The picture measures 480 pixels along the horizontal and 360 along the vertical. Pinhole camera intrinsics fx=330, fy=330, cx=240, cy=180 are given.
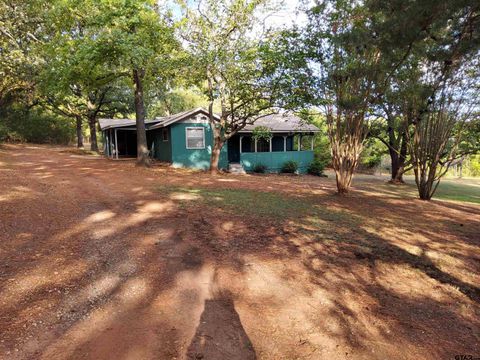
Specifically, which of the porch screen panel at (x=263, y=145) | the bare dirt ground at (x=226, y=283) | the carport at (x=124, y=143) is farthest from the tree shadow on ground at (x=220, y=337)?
the carport at (x=124, y=143)

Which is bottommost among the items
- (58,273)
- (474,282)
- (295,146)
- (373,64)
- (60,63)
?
(474,282)

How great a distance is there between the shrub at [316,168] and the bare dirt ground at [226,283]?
597 inches

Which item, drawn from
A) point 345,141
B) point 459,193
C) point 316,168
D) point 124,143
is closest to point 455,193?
point 459,193

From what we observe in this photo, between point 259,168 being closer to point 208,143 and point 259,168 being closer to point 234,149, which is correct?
point 234,149

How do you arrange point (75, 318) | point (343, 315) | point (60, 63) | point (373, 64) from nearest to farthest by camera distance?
point (75, 318) < point (343, 315) < point (373, 64) < point (60, 63)

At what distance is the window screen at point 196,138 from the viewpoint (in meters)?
20.5

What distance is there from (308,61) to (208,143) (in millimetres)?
9787

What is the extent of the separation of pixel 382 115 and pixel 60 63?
16.3 m

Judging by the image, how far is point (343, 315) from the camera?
3.97 metres

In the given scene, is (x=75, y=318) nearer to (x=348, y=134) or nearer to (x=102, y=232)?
(x=102, y=232)

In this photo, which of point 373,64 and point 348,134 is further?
point 348,134

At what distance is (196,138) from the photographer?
20.7 metres

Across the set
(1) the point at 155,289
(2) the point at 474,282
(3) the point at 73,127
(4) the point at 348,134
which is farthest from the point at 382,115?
(3) the point at 73,127

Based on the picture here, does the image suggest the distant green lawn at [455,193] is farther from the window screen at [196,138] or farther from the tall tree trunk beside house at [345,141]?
the window screen at [196,138]
